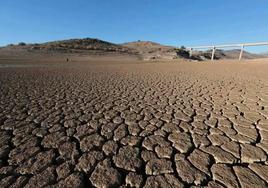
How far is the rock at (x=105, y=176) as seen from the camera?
5.60 feet

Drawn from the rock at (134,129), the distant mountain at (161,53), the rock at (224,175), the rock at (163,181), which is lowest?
the rock at (163,181)

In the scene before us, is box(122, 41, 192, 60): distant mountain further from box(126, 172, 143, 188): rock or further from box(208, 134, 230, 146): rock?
box(126, 172, 143, 188): rock

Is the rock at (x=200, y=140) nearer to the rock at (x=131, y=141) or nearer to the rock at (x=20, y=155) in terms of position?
the rock at (x=131, y=141)

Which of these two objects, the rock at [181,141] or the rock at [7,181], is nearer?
the rock at [7,181]

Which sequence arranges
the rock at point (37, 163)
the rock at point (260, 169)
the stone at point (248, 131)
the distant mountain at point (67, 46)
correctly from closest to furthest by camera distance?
1. the rock at point (260, 169)
2. the rock at point (37, 163)
3. the stone at point (248, 131)
4. the distant mountain at point (67, 46)

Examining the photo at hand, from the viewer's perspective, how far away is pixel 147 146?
7.63 ft

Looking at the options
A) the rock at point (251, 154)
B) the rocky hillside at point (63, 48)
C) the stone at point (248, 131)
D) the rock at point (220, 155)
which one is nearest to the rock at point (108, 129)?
the rock at point (220, 155)

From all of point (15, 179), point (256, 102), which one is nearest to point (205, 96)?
point (256, 102)

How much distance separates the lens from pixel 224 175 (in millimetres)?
1779

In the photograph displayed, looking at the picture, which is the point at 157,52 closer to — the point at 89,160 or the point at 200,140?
the point at 200,140

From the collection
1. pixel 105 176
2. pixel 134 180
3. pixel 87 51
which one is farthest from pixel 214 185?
pixel 87 51

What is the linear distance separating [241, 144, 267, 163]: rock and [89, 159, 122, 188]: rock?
145cm

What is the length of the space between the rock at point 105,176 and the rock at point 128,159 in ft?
0.37

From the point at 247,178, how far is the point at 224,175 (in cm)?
20
